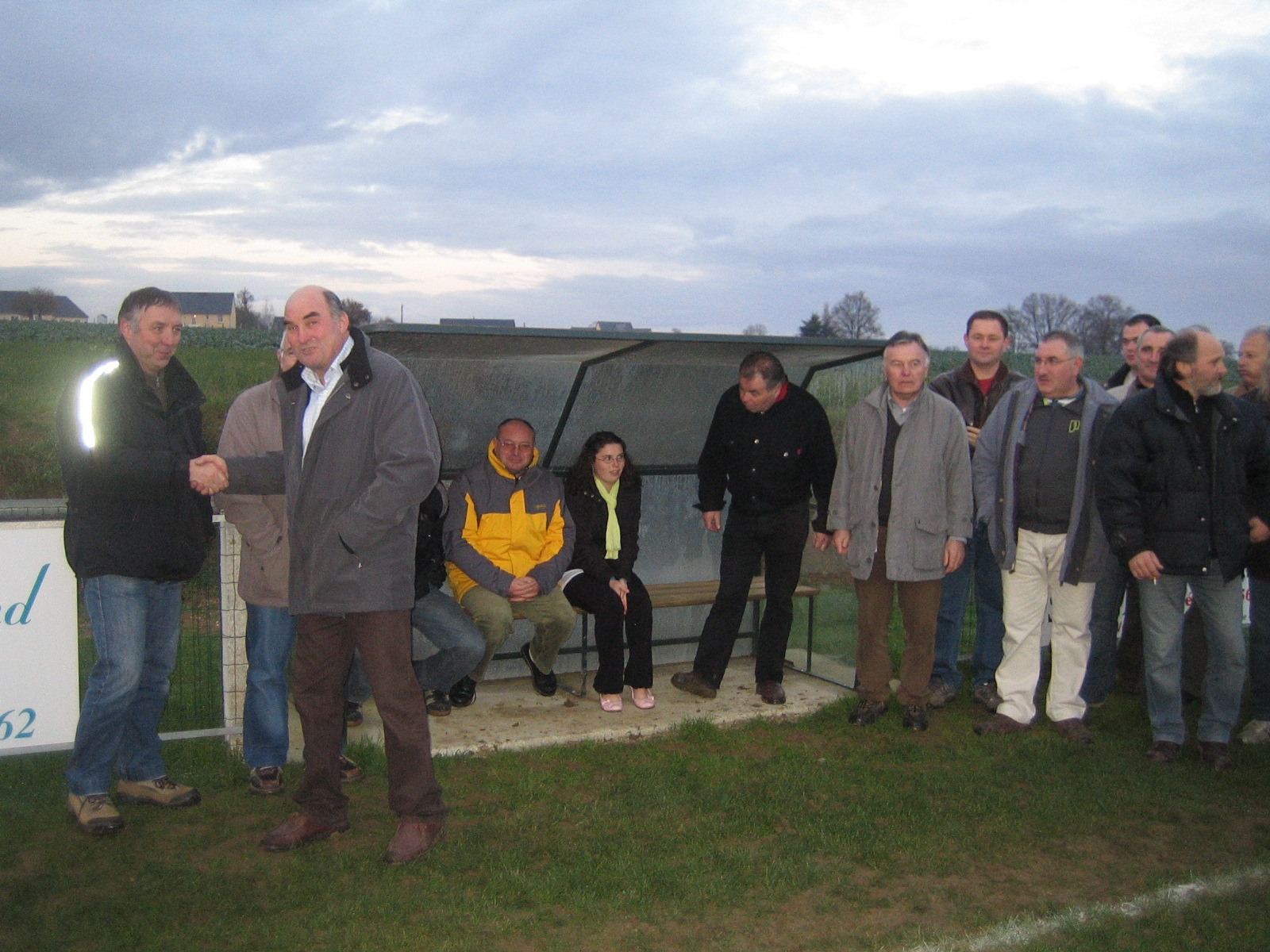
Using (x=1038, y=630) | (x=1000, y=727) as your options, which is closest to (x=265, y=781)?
(x=1000, y=727)

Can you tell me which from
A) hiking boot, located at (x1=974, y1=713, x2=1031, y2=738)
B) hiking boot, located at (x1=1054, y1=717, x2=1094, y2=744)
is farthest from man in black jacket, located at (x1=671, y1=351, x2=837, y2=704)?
hiking boot, located at (x1=1054, y1=717, x2=1094, y2=744)

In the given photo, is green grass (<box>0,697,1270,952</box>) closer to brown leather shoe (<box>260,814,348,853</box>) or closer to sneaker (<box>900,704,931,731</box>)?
brown leather shoe (<box>260,814,348,853</box>)

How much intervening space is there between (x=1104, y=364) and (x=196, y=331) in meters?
34.7

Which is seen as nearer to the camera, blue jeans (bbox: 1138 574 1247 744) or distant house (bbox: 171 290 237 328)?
blue jeans (bbox: 1138 574 1247 744)

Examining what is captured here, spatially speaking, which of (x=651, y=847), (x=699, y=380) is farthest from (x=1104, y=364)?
(x=651, y=847)

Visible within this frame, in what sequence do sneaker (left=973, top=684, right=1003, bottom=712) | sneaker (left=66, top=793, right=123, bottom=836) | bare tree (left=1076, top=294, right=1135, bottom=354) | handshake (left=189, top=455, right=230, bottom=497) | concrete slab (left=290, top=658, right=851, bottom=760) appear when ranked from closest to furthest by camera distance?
handshake (left=189, top=455, right=230, bottom=497) → sneaker (left=66, top=793, right=123, bottom=836) → concrete slab (left=290, top=658, right=851, bottom=760) → sneaker (left=973, top=684, right=1003, bottom=712) → bare tree (left=1076, top=294, right=1135, bottom=354)

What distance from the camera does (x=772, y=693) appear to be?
5891 mm

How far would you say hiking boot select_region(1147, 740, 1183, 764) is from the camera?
16.4 ft

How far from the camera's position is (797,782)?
4676 mm

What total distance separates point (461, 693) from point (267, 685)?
1497 millimetres

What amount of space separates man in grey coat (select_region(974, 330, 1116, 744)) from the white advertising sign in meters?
4.23

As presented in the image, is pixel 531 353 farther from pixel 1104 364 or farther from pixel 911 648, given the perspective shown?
pixel 1104 364

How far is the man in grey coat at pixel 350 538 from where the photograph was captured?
3637 mm

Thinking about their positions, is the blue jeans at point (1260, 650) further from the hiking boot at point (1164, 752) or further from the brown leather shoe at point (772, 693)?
the brown leather shoe at point (772, 693)
